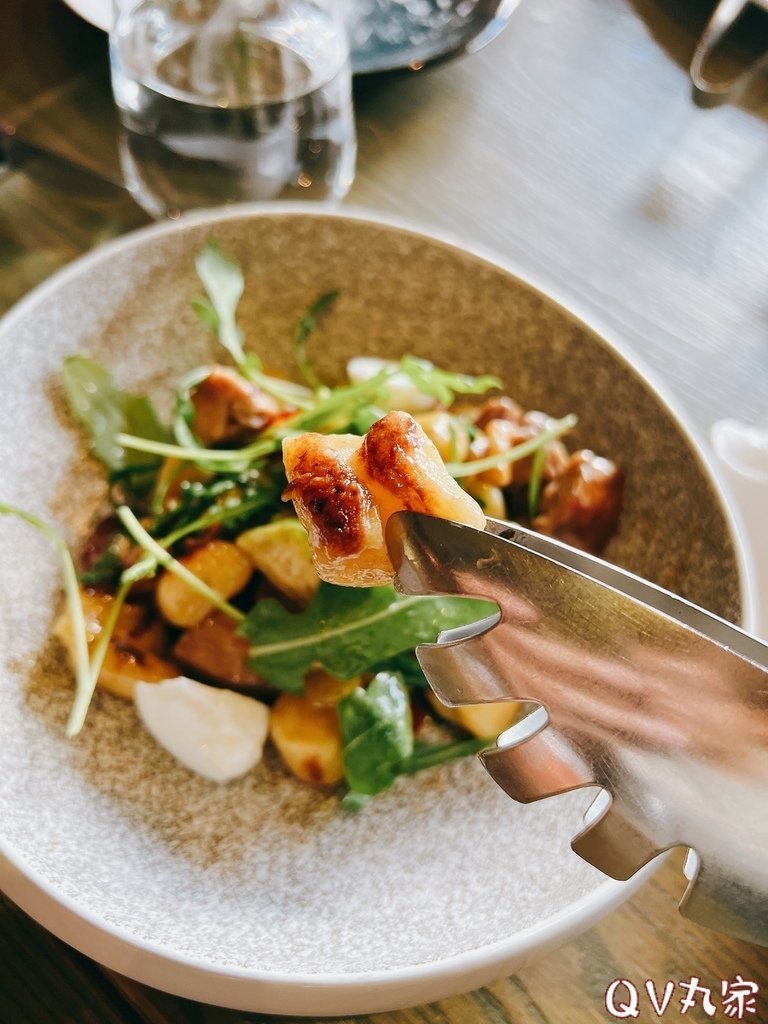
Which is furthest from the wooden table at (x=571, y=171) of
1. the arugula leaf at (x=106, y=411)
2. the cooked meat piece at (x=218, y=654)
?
the cooked meat piece at (x=218, y=654)

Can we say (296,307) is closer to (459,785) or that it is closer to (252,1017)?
(459,785)

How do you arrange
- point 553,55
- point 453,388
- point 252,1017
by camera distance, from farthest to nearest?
point 553,55, point 453,388, point 252,1017

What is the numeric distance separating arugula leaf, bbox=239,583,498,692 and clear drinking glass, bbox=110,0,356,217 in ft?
1.76

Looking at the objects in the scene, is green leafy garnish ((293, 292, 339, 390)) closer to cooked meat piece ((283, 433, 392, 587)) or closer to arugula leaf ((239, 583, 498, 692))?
arugula leaf ((239, 583, 498, 692))

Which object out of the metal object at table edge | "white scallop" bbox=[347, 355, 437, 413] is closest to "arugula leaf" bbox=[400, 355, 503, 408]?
"white scallop" bbox=[347, 355, 437, 413]

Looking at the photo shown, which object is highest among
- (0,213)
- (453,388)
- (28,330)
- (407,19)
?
(407,19)

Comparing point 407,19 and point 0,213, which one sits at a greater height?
point 407,19

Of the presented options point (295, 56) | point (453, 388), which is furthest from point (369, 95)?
point (453, 388)

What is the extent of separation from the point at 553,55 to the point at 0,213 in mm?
842

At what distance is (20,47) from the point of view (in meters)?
1.33

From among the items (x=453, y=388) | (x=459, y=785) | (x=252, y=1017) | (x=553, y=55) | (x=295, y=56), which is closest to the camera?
(x=252, y=1017)

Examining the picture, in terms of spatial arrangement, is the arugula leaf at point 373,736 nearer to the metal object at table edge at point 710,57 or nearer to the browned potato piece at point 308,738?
the browned potato piece at point 308,738

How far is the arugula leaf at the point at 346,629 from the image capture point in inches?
28.8

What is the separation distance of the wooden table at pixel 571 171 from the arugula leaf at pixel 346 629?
0.42m
